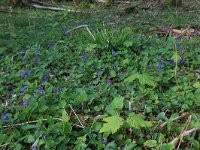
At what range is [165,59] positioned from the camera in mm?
3816

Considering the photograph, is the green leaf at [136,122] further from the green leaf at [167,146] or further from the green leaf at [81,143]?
the green leaf at [81,143]

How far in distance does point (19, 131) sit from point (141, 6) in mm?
7770

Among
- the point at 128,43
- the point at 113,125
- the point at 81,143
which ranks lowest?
the point at 81,143

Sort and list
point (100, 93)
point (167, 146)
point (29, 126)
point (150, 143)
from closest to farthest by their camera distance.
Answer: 1. point (167, 146)
2. point (150, 143)
3. point (29, 126)
4. point (100, 93)

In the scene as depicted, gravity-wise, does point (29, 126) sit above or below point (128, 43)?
below

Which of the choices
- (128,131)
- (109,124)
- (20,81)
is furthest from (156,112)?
(20,81)

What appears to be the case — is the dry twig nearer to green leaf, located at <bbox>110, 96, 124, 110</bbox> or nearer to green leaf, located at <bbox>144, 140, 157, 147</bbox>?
green leaf, located at <bbox>144, 140, 157, 147</bbox>

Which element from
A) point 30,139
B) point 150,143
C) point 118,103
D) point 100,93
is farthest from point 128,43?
point 30,139

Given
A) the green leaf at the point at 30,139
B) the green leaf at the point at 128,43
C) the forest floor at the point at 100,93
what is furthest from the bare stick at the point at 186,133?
the green leaf at the point at 128,43

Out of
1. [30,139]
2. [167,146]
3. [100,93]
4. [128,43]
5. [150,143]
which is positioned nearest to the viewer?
[167,146]

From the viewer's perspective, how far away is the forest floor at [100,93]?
2236mm

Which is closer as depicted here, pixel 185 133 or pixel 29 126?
pixel 185 133

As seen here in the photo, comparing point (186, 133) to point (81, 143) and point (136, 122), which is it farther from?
point (81, 143)

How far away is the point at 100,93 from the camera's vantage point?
116 inches
